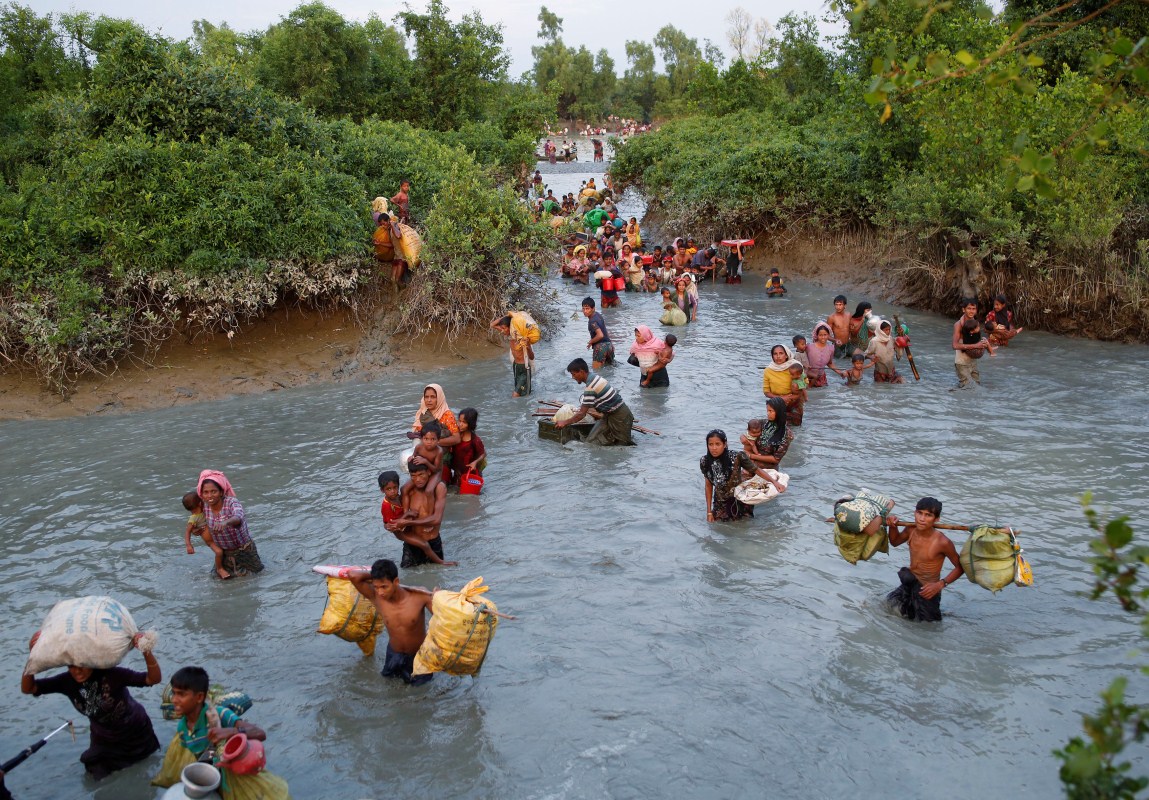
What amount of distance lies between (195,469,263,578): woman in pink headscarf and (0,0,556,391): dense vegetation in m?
6.39

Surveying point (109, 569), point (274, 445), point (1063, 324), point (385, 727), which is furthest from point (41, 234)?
point (1063, 324)

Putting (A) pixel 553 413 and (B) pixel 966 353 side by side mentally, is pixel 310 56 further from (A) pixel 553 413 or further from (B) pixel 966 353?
(B) pixel 966 353

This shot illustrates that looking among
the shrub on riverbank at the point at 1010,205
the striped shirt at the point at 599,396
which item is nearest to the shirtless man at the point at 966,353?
the shrub on riverbank at the point at 1010,205

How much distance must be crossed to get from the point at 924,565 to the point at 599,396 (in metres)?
4.78

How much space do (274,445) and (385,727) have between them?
634 cm

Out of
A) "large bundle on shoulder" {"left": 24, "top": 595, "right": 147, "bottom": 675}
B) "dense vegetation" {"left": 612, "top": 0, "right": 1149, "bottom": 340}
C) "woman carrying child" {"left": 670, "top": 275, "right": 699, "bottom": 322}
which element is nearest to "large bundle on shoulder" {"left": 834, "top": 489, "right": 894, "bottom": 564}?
"large bundle on shoulder" {"left": 24, "top": 595, "right": 147, "bottom": 675}

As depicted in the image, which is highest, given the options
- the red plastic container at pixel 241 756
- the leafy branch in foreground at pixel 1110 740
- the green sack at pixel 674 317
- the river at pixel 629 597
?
the leafy branch in foreground at pixel 1110 740

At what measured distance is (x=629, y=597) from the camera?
24.8 feet

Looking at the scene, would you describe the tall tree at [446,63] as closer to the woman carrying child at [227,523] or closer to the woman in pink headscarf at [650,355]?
the woman in pink headscarf at [650,355]

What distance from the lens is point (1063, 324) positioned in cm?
1581

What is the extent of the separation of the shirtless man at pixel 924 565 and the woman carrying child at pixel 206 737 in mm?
4516

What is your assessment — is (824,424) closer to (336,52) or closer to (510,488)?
(510,488)

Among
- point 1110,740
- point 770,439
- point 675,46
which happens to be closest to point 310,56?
point 770,439

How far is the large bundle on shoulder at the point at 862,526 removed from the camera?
673cm
